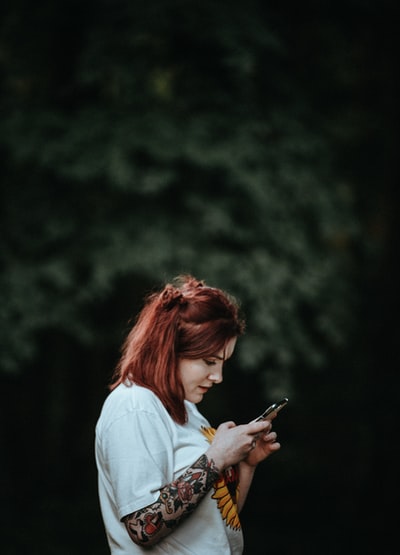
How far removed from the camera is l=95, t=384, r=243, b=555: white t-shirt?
6.04 ft

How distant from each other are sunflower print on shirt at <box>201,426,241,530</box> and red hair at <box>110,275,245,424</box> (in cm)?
21

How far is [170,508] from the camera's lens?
6.00 feet

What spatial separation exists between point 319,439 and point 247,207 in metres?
4.28

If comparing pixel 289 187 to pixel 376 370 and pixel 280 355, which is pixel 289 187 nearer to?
pixel 280 355

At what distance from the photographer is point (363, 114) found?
25.1 feet

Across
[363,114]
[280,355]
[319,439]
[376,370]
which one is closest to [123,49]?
[280,355]

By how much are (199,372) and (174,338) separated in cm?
13

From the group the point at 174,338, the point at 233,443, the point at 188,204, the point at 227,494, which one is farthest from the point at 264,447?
the point at 188,204

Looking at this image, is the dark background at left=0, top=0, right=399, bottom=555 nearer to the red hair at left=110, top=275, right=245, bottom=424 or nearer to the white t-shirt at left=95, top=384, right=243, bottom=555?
the red hair at left=110, top=275, right=245, bottom=424

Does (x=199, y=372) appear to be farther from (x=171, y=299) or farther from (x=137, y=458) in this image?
(x=137, y=458)

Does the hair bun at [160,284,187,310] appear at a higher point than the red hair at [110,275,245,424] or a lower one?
higher

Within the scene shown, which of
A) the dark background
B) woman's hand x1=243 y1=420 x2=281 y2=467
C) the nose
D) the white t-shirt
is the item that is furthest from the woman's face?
the dark background

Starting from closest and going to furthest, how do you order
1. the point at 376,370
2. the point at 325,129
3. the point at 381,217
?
1. the point at 325,129
2. the point at 376,370
3. the point at 381,217

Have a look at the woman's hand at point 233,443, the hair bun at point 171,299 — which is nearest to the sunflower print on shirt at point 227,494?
the woman's hand at point 233,443
